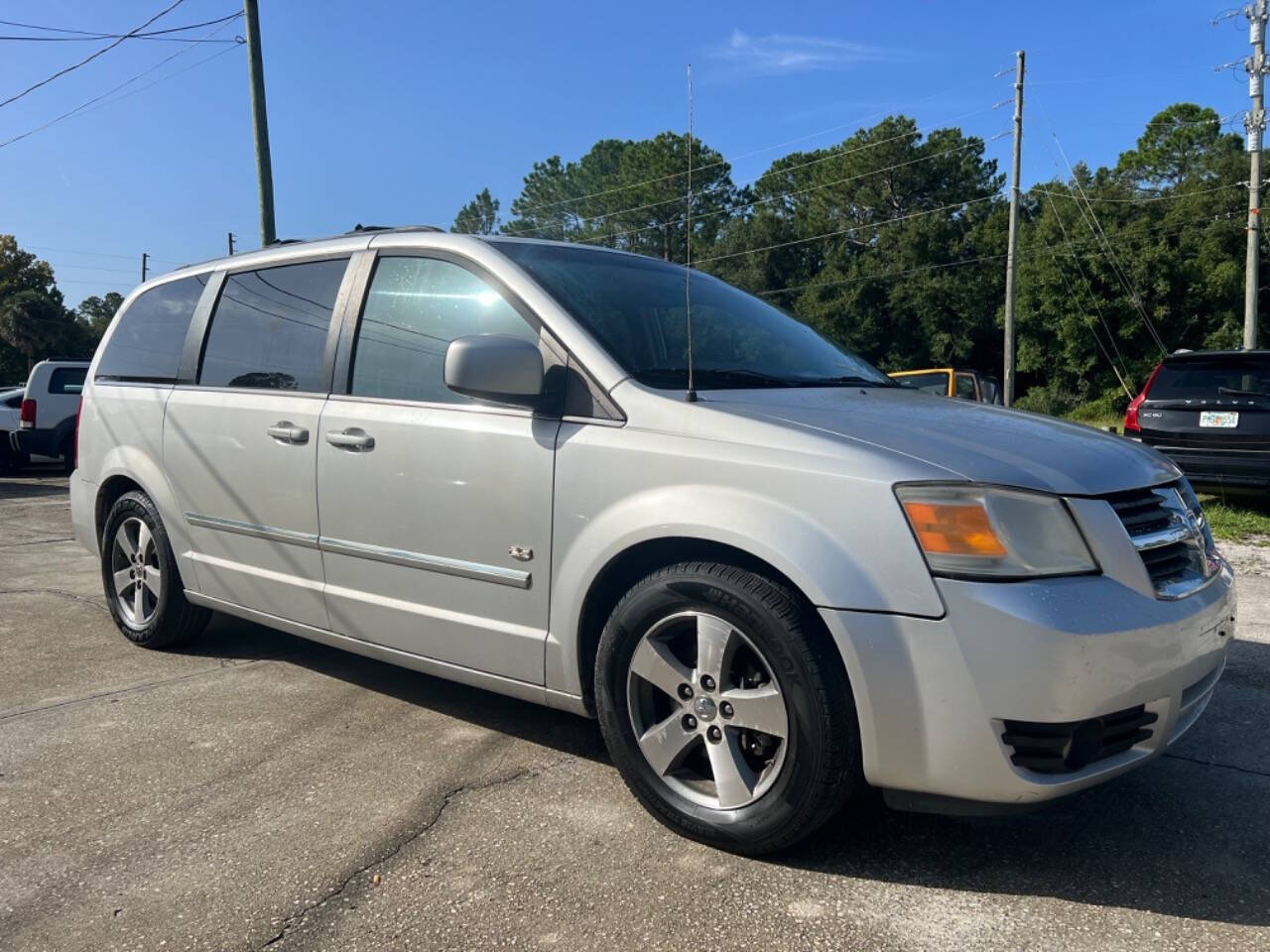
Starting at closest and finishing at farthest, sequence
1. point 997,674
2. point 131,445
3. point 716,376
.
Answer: point 997,674 → point 716,376 → point 131,445

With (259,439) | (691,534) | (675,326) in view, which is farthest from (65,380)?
(691,534)

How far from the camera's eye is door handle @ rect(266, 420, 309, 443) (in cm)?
361

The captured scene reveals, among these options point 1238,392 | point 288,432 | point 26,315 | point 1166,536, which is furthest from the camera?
point 26,315

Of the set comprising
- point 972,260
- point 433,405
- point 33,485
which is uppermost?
point 972,260

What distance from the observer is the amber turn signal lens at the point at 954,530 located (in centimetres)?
226

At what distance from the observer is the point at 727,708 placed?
8.36 feet

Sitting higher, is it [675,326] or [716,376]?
[675,326]

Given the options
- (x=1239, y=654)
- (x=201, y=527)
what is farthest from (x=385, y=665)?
Result: (x=1239, y=654)

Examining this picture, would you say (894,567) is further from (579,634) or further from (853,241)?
(853,241)

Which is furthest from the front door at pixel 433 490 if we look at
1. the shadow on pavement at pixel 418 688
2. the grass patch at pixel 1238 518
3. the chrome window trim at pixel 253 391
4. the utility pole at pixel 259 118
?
the utility pole at pixel 259 118

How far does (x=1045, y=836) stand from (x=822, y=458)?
1278 millimetres

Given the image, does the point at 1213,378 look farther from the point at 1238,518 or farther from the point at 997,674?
the point at 997,674

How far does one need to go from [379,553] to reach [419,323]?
2.69 feet

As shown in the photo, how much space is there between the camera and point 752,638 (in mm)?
2480
